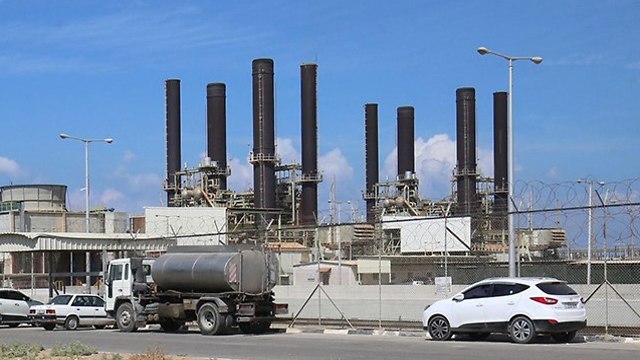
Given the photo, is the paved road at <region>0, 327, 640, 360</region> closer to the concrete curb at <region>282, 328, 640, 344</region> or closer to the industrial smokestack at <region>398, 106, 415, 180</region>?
the concrete curb at <region>282, 328, 640, 344</region>

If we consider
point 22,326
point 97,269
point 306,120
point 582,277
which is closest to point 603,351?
point 22,326

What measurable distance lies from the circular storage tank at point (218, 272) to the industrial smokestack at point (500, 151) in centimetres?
5879

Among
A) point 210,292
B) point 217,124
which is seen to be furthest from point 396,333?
point 217,124

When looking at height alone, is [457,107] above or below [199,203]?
above

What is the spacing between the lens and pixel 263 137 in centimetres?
8675

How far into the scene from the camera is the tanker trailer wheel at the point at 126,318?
112ft

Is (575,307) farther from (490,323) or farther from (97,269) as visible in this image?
(97,269)

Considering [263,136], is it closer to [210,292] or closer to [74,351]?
[210,292]

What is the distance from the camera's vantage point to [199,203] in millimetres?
93438

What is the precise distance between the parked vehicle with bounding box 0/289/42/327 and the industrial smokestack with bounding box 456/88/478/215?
184 feet

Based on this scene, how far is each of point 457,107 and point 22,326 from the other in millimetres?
58277

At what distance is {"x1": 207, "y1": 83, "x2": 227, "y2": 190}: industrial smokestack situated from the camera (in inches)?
3484

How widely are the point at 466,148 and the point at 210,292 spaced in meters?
64.1

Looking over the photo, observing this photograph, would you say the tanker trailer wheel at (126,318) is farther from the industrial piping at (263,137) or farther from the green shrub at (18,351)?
the industrial piping at (263,137)
